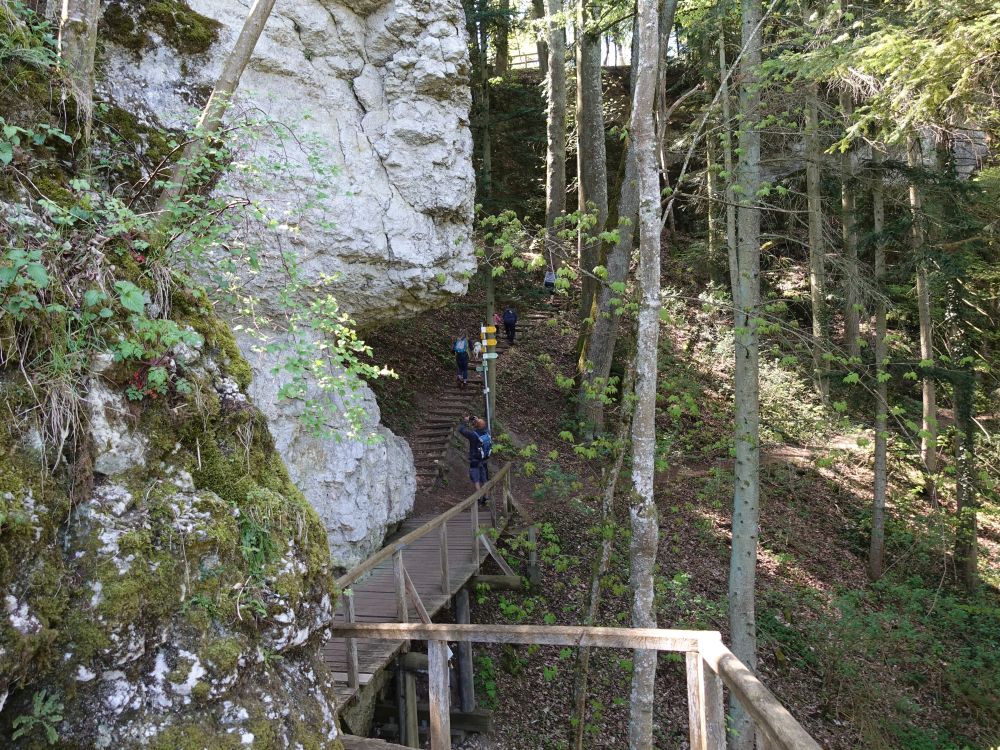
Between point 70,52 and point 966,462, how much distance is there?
1456 cm

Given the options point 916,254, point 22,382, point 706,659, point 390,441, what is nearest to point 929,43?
point 916,254

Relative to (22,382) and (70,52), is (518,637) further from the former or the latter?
(70,52)

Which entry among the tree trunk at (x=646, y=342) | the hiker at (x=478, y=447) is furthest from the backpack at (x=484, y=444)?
the tree trunk at (x=646, y=342)

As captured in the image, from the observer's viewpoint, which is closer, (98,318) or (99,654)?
(99,654)

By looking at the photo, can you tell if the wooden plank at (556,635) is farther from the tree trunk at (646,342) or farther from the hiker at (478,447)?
the hiker at (478,447)

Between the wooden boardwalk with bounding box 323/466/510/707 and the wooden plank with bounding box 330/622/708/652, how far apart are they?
1201 millimetres

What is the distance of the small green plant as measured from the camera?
274 cm

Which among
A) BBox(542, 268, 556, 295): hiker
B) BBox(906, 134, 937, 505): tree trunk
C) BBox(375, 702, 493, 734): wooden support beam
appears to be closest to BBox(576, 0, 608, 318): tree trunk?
BBox(542, 268, 556, 295): hiker

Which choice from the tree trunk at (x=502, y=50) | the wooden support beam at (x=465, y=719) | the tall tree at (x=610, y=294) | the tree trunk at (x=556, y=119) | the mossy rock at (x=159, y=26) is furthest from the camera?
the tree trunk at (x=502, y=50)

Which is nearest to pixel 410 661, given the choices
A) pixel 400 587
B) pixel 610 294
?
pixel 400 587

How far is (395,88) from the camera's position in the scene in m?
9.74

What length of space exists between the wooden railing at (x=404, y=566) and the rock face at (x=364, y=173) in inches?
58.0

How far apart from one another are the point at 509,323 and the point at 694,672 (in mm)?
14977

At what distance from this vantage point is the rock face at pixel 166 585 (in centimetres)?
289
